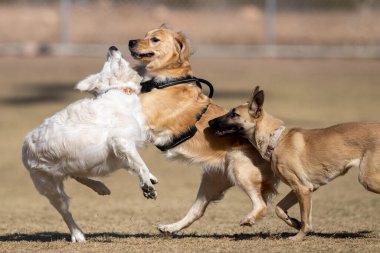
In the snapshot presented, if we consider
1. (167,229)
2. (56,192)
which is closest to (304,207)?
(167,229)

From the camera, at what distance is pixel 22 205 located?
37.5 feet

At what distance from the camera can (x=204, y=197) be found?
27.4 ft

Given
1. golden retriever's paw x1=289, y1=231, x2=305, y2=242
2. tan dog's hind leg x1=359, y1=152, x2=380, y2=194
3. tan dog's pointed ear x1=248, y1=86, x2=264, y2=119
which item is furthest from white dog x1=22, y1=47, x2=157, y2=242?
tan dog's hind leg x1=359, y1=152, x2=380, y2=194

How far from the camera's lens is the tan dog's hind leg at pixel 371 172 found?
714cm

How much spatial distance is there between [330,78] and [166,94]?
14.0 m

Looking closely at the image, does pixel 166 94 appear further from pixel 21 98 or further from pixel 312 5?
pixel 312 5

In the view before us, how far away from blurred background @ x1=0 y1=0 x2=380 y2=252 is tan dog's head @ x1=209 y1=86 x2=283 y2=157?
3.81 metres

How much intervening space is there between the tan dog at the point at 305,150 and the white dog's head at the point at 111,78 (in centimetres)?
96

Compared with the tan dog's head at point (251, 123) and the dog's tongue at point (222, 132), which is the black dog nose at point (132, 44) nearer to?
the tan dog's head at point (251, 123)

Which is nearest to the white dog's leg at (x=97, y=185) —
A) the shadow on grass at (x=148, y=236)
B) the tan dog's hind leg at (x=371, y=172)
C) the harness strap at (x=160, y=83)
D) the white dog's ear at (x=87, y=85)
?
the shadow on grass at (x=148, y=236)

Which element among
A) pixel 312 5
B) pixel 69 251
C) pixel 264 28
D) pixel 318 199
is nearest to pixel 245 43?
pixel 264 28

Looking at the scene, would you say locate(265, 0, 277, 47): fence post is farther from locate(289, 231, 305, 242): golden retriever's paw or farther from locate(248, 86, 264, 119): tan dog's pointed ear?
locate(289, 231, 305, 242): golden retriever's paw

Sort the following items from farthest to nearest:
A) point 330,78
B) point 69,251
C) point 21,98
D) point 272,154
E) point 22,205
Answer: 1. point 330,78
2. point 21,98
3. point 22,205
4. point 272,154
5. point 69,251

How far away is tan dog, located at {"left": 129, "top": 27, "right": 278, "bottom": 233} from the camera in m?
7.83
